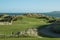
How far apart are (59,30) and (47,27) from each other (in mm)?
3075

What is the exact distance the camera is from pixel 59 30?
30.3 meters

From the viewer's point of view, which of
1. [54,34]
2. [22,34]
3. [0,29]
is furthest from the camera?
[0,29]

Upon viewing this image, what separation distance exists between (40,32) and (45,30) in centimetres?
178

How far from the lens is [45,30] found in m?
31.6

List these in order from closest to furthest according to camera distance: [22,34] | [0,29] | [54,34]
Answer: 1. [22,34]
2. [54,34]
3. [0,29]

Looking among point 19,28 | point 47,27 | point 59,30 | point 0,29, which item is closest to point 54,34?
point 59,30

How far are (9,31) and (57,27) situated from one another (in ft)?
24.6

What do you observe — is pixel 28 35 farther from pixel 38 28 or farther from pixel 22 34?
pixel 38 28

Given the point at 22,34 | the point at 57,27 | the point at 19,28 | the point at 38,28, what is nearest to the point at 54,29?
the point at 57,27

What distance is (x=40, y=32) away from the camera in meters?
30.1

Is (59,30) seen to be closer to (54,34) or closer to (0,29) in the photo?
(54,34)

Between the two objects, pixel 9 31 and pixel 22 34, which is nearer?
pixel 22 34

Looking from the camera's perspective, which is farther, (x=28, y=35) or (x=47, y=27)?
(x=47, y=27)

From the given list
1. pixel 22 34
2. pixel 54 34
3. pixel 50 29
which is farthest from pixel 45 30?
pixel 22 34
